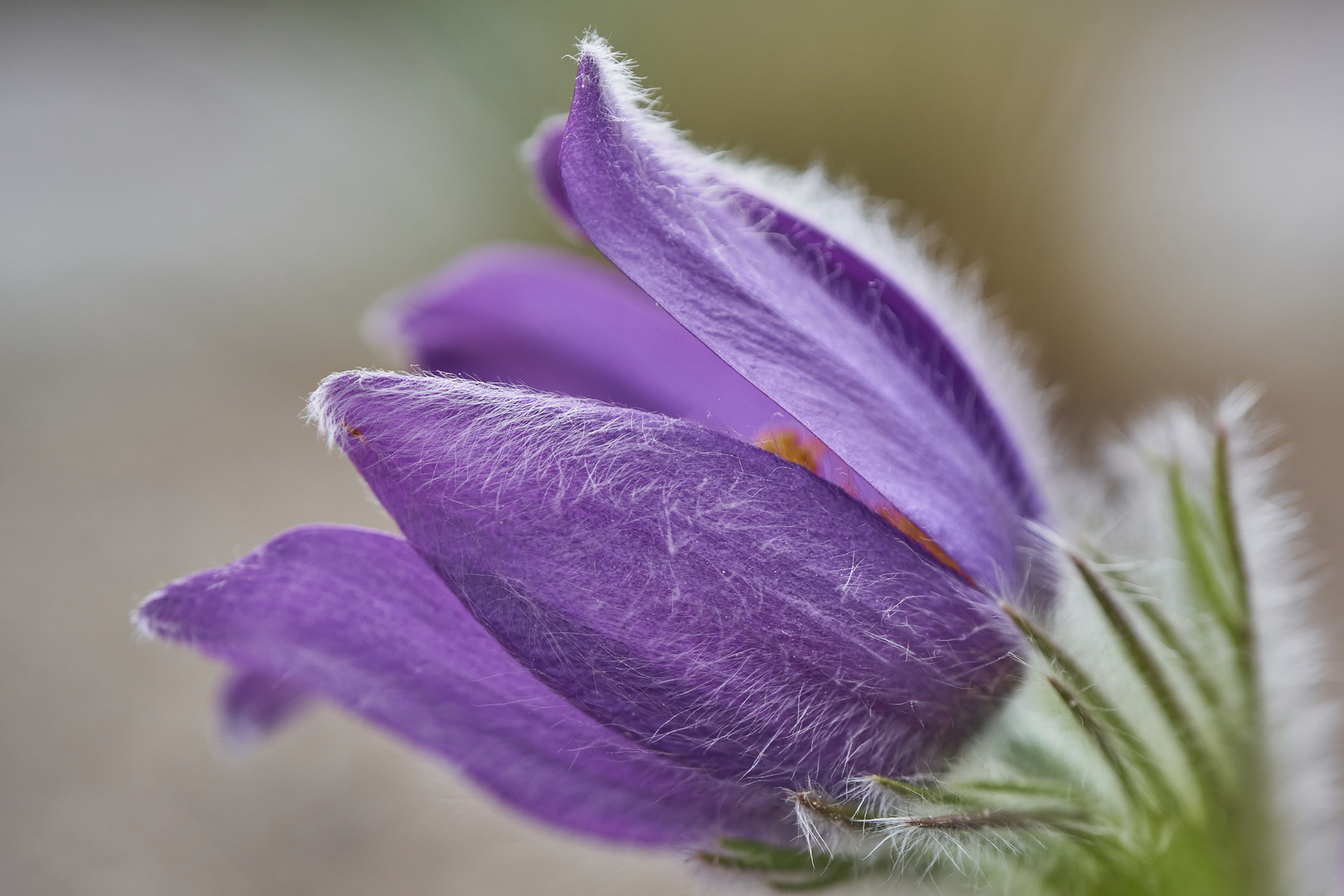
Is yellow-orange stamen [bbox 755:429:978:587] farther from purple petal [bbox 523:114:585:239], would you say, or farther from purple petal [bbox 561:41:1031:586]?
purple petal [bbox 523:114:585:239]

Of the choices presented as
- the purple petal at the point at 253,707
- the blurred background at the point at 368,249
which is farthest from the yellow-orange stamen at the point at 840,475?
the blurred background at the point at 368,249

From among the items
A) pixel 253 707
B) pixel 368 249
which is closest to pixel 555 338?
pixel 253 707

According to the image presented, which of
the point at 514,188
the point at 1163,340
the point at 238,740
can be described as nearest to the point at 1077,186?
the point at 1163,340

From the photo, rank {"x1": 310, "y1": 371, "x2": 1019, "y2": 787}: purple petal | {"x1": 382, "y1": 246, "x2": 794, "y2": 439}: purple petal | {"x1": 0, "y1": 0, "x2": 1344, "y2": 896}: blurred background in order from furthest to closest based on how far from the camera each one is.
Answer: {"x1": 0, "y1": 0, "x2": 1344, "y2": 896}: blurred background, {"x1": 382, "y1": 246, "x2": 794, "y2": 439}: purple petal, {"x1": 310, "y1": 371, "x2": 1019, "y2": 787}: purple petal

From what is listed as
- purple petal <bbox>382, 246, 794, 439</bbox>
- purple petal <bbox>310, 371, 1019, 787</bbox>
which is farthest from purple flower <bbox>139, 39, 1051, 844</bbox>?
purple petal <bbox>382, 246, 794, 439</bbox>

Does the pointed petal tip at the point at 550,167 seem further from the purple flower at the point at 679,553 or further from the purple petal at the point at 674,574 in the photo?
the purple petal at the point at 674,574

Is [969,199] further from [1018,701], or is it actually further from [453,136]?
[1018,701]
